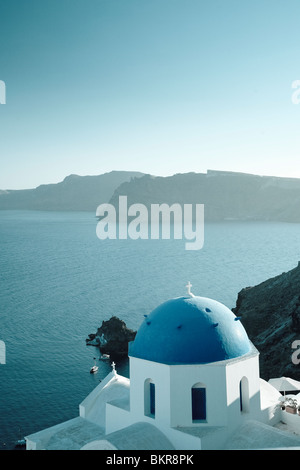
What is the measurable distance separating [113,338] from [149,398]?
33.5 metres

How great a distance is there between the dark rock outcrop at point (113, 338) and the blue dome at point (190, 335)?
32.7 meters

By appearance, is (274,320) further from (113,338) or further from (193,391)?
(193,391)

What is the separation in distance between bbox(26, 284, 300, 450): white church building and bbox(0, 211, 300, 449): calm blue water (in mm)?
18892

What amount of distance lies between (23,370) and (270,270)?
62679mm

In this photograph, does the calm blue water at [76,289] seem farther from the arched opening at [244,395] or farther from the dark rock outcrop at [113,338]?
the arched opening at [244,395]

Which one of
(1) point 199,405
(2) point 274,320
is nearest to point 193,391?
(1) point 199,405

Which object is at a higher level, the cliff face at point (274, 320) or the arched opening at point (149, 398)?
the arched opening at point (149, 398)

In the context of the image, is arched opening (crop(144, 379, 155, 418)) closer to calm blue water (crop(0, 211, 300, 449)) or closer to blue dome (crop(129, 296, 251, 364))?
blue dome (crop(129, 296, 251, 364))

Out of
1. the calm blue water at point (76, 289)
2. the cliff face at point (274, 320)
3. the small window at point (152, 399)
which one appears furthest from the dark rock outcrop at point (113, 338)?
the small window at point (152, 399)

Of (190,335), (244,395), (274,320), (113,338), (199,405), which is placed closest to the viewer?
(199,405)

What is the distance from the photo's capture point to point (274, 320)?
44.8 m

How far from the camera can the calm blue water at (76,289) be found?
121ft

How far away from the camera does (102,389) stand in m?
19.0

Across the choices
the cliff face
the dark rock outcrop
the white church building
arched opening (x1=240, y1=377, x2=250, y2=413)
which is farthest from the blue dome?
the dark rock outcrop
